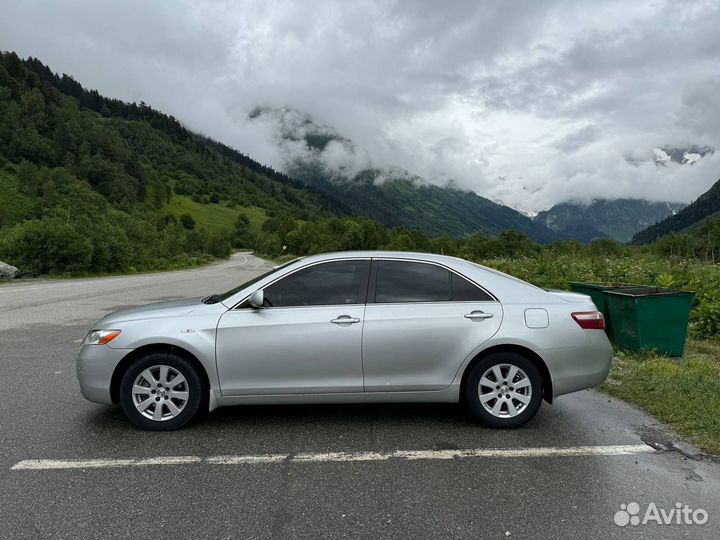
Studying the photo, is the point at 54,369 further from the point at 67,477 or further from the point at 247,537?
the point at 247,537

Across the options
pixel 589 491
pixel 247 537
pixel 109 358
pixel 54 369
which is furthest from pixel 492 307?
pixel 54 369

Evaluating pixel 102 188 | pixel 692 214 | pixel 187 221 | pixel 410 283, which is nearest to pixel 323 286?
pixel 410 283

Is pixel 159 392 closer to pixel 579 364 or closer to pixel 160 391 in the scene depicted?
pixel 160 391

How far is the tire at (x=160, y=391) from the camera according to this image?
4.36 m

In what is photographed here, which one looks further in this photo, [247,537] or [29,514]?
[29,514]

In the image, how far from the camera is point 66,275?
27.4 meters

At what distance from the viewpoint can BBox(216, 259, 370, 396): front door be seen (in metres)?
4.35

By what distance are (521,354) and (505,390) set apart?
0.38 metres

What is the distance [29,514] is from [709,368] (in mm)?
7638

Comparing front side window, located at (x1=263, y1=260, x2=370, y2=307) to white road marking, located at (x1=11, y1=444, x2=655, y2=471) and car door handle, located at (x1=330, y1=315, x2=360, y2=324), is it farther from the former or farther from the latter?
white road marking, located at (x1=11, y1=444, x2=655, y2=471)

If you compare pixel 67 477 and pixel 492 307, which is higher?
pixel 492 307

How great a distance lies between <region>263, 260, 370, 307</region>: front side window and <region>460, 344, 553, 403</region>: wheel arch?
1.20 metres

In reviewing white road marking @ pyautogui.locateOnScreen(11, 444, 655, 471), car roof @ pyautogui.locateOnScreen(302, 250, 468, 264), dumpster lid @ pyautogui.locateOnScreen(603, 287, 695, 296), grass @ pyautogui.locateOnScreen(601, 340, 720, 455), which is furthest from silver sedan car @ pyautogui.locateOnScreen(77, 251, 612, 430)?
dumpster lid @ pyautogui.locateOnScreen(603, 287, 695, 296)

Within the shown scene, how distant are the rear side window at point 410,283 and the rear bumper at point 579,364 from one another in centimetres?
113
